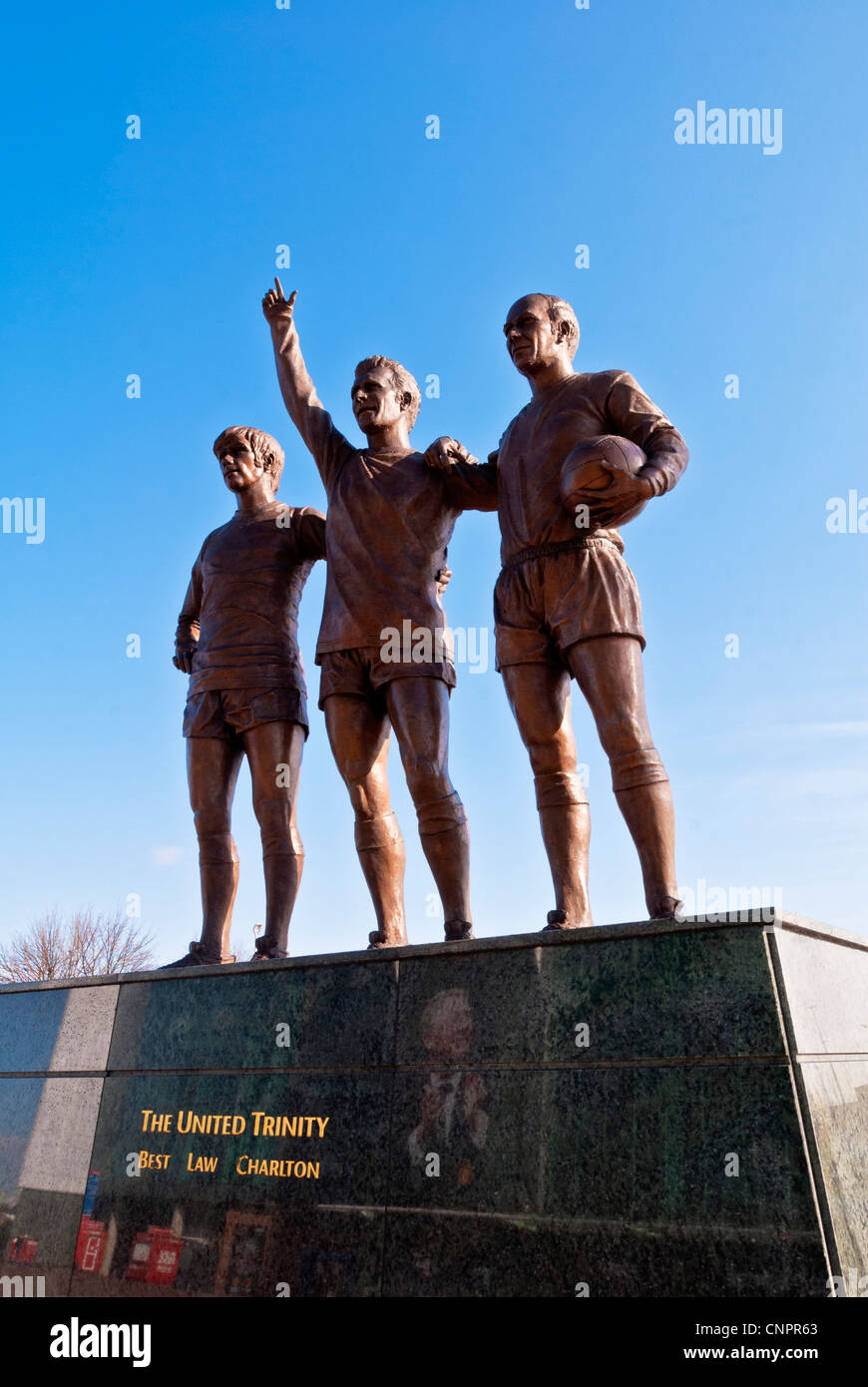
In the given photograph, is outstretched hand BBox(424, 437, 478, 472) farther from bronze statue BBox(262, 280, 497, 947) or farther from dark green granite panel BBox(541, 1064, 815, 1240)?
dark green granite panel BBox(541, 1064, 815, 1240)

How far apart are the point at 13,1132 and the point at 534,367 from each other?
5032 millimetres

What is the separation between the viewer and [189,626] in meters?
7.54

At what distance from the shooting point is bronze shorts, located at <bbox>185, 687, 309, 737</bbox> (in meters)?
6.48

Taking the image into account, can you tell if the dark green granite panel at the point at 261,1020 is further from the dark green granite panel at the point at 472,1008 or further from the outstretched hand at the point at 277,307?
the outstretched hand at the point at 277,307

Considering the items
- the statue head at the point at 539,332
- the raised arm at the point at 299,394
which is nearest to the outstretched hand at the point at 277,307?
→ the raised arm at the point at 299,394

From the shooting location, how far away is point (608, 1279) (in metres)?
3.68

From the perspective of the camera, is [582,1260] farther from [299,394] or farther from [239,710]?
[299,394]

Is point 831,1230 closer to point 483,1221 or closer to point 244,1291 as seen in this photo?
point 483,1221

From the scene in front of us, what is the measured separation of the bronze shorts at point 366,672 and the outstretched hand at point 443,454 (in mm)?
1076

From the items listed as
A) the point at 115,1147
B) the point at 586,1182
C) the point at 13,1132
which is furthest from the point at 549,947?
the point at 13,1132

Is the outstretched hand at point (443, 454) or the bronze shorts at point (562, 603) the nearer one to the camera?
the bronze shorts at point (562, 603)

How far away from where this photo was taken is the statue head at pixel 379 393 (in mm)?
6320

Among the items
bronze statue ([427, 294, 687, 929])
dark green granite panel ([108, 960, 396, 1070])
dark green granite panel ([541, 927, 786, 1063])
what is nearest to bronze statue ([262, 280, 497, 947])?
bronze statue ([427, 294, 687, 929])

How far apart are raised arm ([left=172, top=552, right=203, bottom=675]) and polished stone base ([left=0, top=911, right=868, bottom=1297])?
2.48 m
